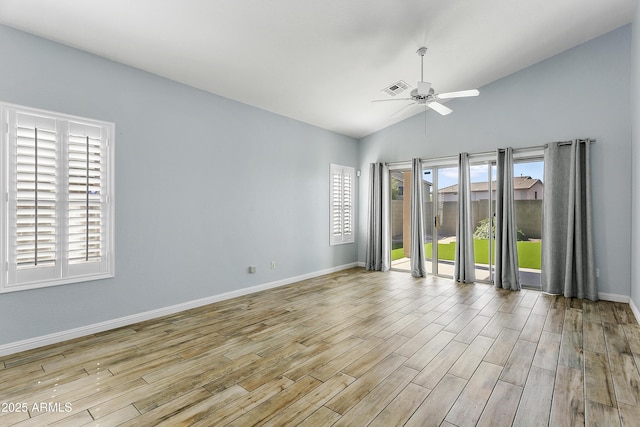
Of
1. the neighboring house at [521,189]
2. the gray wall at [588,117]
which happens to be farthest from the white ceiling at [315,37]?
the neighboring house at [521,189]

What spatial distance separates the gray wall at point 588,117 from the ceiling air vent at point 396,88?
60.4 inches

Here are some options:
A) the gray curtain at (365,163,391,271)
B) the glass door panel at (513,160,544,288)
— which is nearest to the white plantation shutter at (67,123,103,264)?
the gray curtain at (365,163,391,271)

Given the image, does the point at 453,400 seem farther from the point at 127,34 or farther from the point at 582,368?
the point at 127,34

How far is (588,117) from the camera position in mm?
4633

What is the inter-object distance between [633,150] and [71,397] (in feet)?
22.1

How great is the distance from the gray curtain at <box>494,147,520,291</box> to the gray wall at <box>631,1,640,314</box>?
1.38 meters

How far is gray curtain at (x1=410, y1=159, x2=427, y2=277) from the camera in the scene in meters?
6.16

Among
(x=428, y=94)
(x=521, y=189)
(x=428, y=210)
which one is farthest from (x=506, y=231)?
(x=428, y=94)

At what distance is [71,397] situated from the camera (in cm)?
221

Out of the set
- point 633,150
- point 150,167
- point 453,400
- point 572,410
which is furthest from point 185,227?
point 633,150

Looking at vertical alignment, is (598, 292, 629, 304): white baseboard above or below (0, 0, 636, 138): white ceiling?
below

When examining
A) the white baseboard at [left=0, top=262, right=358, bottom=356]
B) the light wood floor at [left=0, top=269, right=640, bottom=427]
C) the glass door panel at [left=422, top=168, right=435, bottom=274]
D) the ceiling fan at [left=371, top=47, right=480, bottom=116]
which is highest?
the ceiling fan at [left=371, top=47, right=480, bottom=116]

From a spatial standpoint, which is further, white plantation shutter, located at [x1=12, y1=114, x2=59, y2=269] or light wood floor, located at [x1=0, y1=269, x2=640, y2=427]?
white plantation shutter, located at [x1=12, y1=114, x2=59, y2=269]

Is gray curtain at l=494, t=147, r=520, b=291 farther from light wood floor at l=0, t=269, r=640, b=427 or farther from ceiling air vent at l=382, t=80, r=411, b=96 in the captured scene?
ceiling air vent at l=382, t=80, r=411, b=96
